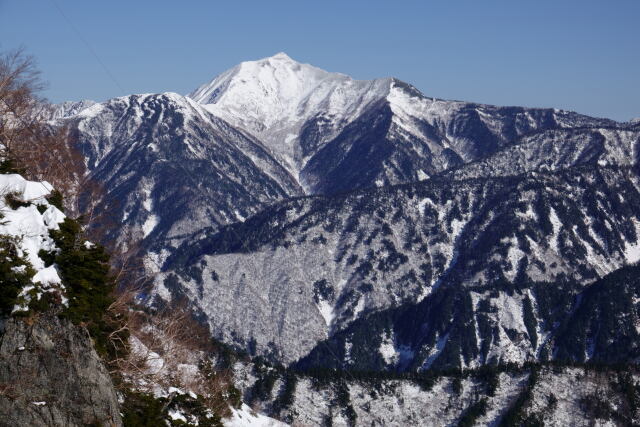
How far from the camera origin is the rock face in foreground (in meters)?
31.0

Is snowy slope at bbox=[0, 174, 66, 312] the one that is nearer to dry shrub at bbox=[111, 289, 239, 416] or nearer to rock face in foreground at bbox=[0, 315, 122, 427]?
rock face in foreground at bbox=[0, 315, 122, 427]

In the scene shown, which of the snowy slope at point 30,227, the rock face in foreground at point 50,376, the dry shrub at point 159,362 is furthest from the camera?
the dry shrub at point 159,362

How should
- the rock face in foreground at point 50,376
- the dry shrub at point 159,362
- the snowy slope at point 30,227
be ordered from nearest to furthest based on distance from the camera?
the rock face in foreground at point 50,376
the snowy slope at point 30,227
the dry shrub at point 159,362

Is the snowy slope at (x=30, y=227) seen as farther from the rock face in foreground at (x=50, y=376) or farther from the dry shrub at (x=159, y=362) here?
the dry shrub at (x=159, y=362)

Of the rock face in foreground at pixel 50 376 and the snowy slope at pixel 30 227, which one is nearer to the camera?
the rock face in foreground at pixel 50 376

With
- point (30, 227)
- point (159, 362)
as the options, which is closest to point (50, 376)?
point (30, 227)

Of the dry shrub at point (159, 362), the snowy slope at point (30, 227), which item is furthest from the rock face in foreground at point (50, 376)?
the dry shrub at point (159, 362)

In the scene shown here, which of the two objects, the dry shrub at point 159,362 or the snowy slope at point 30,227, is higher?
the snowy slope at point 30,227

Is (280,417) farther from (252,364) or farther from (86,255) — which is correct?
(86,255)

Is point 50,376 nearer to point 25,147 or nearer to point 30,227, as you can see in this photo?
point 30,227

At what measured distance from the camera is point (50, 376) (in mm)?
32156

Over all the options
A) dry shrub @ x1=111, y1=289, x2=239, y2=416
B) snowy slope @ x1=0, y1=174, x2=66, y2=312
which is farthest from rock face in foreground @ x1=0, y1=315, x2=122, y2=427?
dry shrub @ x1=111, y1=289, x2=239, y2=416

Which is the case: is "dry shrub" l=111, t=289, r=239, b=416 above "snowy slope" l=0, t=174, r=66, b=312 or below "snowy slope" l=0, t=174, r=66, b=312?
below

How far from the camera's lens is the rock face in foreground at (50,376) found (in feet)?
102
